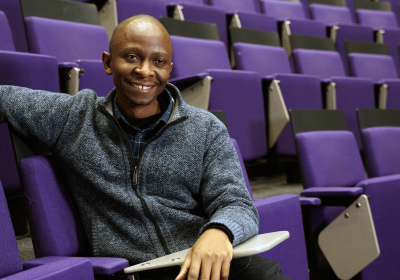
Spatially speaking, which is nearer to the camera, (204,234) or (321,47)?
(204,234)

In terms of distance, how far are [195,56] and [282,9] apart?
0.57 m

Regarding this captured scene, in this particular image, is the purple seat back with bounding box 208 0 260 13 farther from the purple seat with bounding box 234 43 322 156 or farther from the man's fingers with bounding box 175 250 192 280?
the man's fingers with bounding box 175 250 192 280

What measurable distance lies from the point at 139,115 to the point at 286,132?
41 cm

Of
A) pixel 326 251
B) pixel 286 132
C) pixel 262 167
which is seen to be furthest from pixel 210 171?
pixel 262 167

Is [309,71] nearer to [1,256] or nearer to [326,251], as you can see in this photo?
[326,251]

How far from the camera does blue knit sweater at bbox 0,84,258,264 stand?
0.92 ft

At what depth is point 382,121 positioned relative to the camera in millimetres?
650

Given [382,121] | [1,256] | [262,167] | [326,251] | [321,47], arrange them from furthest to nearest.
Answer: [321,47] → [262,167] → [382,121] → [326,251] → [1,256]

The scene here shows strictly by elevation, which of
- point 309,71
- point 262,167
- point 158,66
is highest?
point 158,66

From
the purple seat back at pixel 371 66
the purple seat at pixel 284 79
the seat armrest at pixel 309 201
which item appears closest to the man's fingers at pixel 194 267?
the seat armrest at pixel 309 201

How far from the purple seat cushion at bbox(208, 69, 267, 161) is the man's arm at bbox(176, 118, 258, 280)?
0.29 metres

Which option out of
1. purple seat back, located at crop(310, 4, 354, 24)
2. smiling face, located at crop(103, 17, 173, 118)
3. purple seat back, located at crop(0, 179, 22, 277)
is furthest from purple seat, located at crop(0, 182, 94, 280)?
purple seat back, located at crop(310, 4, 354, 24)

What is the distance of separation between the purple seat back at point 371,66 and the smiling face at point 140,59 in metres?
0.69

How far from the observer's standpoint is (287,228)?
39 cm
